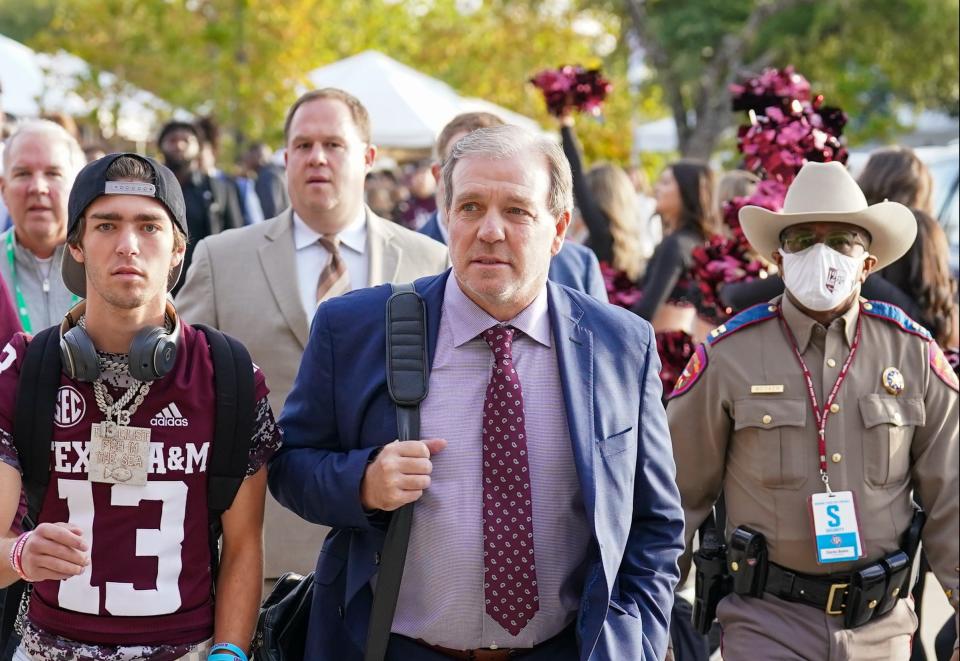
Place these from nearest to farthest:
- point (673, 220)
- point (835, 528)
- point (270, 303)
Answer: point (835, 528)
point (270, 303)
point (673, 220)

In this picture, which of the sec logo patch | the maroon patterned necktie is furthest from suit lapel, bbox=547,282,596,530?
the sec logo patch

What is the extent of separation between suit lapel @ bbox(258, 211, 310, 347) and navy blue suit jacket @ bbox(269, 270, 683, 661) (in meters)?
1.55

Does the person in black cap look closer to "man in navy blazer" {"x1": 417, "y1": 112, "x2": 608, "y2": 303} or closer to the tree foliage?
"man in navy blazer" {"x1": 417, "y1": 112, "x2": 608, "y2": 303}

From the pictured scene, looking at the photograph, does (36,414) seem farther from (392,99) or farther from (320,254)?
(392,99)

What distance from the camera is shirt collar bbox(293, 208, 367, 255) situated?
5586 millimetres

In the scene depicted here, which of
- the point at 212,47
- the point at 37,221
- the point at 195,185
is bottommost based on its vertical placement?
the point at 37,221

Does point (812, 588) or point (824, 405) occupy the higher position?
point (824, 405)

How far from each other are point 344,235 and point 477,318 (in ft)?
6.96

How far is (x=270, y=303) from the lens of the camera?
530cm

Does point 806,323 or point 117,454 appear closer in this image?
point 117,454

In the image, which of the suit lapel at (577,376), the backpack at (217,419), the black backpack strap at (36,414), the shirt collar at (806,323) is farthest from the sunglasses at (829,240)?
the black backpack strap at (36,414)

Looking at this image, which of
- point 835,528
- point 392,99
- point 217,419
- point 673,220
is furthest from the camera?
point 392,99

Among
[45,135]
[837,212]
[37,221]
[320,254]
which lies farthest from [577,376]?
[45,135]

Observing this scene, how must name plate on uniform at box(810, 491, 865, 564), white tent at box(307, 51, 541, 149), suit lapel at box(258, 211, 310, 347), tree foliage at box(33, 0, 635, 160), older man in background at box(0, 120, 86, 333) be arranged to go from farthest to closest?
tree foliage at box(33, 0, 635, 160) < white tent at box(307, 51, 541, 149) < older man in background at box(0, 120, 86, 333) < suit lapel at box(258, 211, 310, 347) < name plate on uniform at box(810, 491, 865, 564)
